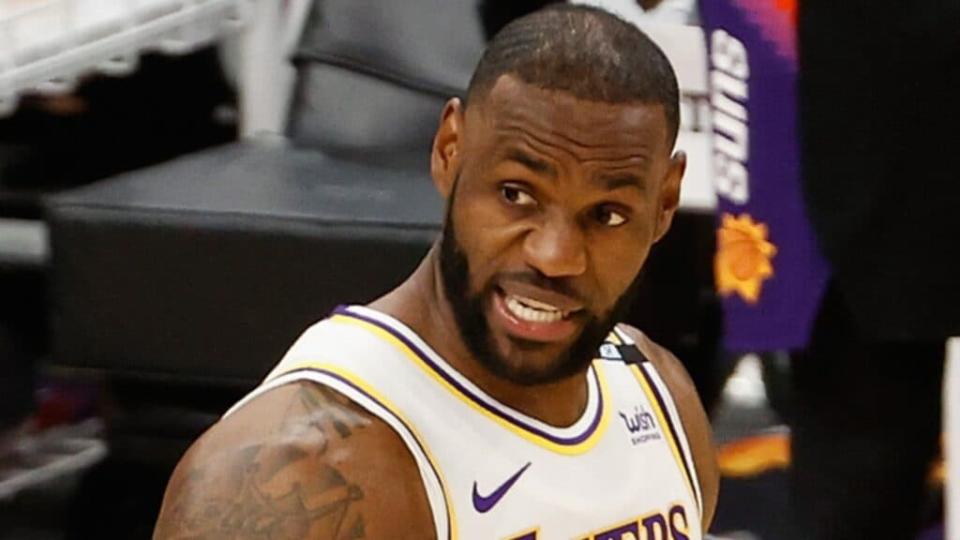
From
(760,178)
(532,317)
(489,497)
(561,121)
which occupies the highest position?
(561,121)

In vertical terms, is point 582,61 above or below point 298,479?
above

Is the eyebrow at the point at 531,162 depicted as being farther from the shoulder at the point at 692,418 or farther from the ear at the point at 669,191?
the shoulder at the point at 692,418

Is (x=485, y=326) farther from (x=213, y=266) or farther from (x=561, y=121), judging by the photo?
(x=213, y=266)

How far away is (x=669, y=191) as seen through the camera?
45.5 inches

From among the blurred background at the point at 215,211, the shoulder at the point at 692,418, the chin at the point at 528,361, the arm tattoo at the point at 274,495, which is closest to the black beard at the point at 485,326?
the chin at the point at 528,361

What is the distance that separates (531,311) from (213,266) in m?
0.89

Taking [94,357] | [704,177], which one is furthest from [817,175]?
[94,357]

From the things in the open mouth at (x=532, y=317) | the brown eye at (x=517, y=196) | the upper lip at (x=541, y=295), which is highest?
the brown eye at (x=517, y=196)

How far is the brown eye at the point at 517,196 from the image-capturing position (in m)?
1.07

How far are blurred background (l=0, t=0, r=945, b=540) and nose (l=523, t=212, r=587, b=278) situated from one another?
2.27ft

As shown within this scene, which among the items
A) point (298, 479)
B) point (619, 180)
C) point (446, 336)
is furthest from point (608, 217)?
point (298, 479)

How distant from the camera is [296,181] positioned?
2.05m

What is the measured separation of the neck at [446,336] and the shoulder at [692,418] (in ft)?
0.56

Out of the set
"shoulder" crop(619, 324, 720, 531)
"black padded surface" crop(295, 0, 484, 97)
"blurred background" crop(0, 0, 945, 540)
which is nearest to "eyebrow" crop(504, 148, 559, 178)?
"shoulder" crop(619, 324, 720, 531)
